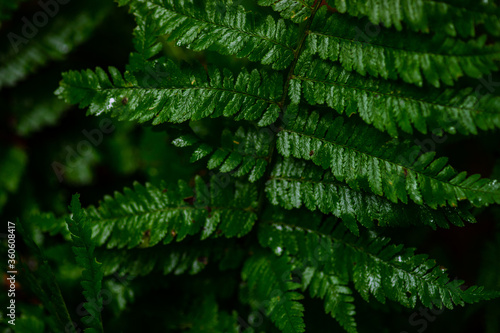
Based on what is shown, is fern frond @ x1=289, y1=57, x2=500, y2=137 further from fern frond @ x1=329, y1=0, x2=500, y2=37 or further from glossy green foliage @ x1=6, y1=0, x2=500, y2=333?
fern frond @ x1=329, y1=0, x2=500, y2=37

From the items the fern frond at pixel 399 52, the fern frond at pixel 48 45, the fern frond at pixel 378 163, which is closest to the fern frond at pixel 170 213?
the fern frond at pixel 378 163

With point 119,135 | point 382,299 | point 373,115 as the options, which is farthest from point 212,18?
point 119,135

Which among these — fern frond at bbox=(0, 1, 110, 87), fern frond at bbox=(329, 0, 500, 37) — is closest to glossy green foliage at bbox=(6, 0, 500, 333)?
fern frond at bbox=(329, 0, 500, 37)

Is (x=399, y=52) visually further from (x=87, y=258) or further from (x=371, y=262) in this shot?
(x=87, y=258)

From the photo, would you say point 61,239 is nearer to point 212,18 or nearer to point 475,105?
point 212,18

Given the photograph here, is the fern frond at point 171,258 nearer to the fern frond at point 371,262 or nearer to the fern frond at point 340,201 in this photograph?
the fern frond at point 371,262
